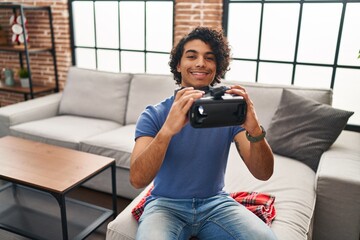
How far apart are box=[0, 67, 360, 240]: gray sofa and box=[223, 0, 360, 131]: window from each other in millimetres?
372

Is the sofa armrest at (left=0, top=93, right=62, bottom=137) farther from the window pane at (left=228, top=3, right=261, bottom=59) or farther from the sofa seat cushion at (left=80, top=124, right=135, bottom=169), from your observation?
the window pane at (left=228, top=3, right=261, bottom=59)

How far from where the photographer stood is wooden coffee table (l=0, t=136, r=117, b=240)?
5.57 feet

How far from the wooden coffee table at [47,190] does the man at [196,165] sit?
63 cm

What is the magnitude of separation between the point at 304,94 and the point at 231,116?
1.37 metres

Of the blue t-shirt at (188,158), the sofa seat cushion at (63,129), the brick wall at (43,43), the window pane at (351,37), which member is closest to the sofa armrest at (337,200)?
the blue t-shirt at (188,158)

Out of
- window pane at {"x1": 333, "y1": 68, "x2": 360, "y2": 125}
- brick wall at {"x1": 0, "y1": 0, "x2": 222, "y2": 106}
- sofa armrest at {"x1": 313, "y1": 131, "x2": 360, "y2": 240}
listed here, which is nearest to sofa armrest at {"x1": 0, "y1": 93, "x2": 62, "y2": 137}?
brick wall at {"x1": 0, "y1": 0, "x2": 222, "y2": 106}

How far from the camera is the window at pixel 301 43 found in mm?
2418

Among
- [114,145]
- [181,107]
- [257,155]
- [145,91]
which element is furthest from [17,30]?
[257,155]

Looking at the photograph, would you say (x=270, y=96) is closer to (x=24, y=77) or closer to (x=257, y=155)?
(x=257, y=155)

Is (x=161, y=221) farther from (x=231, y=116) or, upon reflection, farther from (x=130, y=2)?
(x=130, y=2)

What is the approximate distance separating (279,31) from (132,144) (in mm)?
1484

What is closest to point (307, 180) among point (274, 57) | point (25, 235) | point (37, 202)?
point (274, 57)

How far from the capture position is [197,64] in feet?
4.10

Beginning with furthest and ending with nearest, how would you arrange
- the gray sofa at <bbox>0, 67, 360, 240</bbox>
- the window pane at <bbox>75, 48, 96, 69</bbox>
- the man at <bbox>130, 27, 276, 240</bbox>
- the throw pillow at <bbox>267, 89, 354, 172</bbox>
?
the window pane at <bbox>75, 48, 96, 69</bbox>, the throw pillow at <bbox>267, 89, 354, 172</bbox>, the gray sofa at <bbox>0, 67, 360, 240</bbox>, the man at <bbox>130, 27, 276, 240</bbox>
